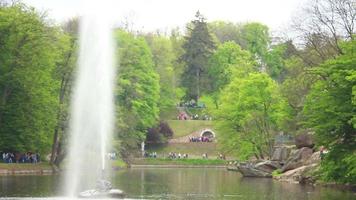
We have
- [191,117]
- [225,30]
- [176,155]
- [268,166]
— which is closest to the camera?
[268,166]

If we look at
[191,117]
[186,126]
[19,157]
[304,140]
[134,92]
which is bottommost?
[19,157]

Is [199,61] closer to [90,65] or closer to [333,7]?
[333,7]

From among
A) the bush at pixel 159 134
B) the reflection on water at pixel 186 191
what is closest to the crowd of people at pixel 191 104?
the bush at pixel 159 134

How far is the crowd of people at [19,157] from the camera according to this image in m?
59.0

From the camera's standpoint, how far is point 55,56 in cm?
6109

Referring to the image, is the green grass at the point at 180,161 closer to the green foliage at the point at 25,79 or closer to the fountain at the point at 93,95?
the green foliage at the point at 25,79

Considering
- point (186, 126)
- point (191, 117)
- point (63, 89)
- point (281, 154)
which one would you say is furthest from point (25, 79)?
point (191, 117)

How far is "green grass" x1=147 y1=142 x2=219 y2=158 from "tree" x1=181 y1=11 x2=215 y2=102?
18.6 metres

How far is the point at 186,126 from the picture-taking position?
9962 cm

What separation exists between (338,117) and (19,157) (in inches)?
1223

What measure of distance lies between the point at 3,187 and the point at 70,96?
2634cm

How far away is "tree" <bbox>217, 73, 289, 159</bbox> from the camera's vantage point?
226 ft

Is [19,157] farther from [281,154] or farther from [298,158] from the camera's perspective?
[298,158]

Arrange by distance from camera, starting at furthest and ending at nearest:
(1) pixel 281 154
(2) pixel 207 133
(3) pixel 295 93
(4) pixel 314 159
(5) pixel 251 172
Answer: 1. (2) pixel 207 133
2. (3) pixel 295 93
3. (1) pixel 281 154
4. (5) pixel 251 172
5. (4) pixel 314 159
